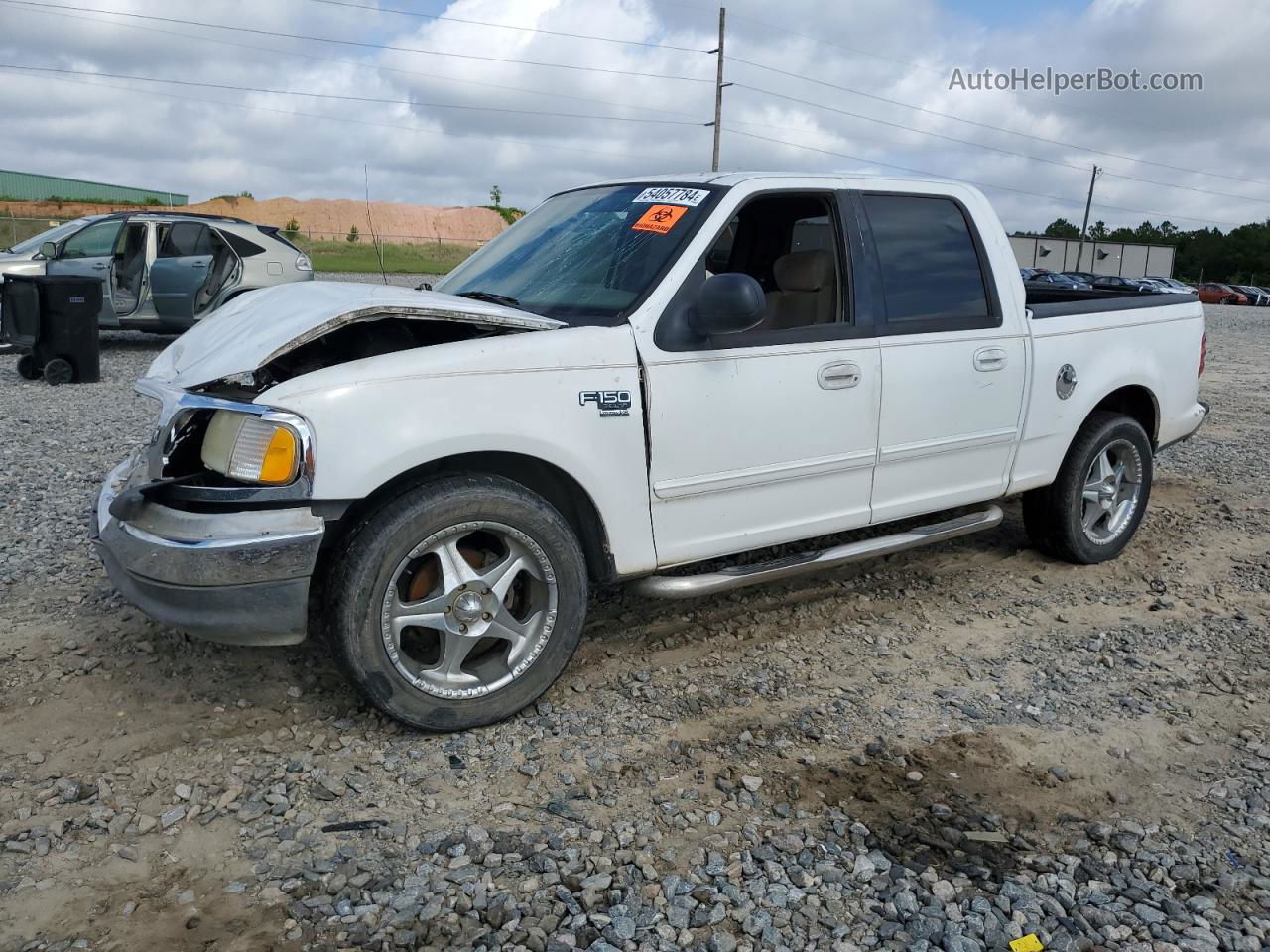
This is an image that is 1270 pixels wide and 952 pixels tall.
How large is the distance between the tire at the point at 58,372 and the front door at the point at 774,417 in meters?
9.19

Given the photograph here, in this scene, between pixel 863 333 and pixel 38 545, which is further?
pixel 38 545

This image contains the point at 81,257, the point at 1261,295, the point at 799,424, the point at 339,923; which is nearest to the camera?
the point at 339,923

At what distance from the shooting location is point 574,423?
11.6ft

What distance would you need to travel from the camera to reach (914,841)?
3006mm

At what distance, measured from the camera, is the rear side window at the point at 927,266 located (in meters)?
4.43

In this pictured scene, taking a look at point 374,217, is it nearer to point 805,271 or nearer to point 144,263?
point 144,263

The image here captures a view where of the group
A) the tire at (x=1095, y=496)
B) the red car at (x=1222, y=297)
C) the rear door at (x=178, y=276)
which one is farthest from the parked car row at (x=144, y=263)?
the red car at (x=1222, y=297)

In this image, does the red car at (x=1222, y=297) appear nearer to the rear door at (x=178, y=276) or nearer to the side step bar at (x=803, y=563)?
the rear door at (x=178, y=276)

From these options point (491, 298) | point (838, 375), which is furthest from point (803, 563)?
point (491, 298)

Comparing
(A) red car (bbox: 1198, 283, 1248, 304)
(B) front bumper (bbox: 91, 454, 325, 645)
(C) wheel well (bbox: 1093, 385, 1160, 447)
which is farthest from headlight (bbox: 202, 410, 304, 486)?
(A) red car (bbox: 1198, 283, 1248, 304)

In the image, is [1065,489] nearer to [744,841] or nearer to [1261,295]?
[744,841]

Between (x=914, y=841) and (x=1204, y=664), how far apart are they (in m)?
2.10

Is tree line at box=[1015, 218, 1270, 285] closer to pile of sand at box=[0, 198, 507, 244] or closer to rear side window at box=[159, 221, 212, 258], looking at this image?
pile of sand at box=[0, 198, 507, 244]

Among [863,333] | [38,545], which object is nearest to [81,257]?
[38,545]
